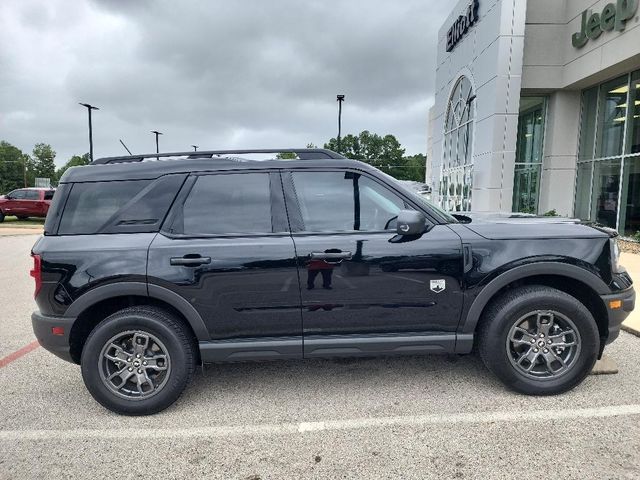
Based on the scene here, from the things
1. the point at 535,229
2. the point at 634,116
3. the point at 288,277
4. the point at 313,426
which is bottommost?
the point at 313,426

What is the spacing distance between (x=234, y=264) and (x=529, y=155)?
16.8 metres

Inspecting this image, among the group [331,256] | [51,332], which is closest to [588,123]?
[331,256]

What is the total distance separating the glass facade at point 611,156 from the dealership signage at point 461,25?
4.91 metres

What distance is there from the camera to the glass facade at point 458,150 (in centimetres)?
1714

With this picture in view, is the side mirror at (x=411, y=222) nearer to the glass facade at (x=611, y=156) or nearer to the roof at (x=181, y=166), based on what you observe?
the roof at (x=181, y=166)

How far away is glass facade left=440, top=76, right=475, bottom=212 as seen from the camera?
1714 centimetres

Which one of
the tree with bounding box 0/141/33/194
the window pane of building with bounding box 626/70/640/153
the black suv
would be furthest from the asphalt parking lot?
the tree with bounding box 0/141/33/194

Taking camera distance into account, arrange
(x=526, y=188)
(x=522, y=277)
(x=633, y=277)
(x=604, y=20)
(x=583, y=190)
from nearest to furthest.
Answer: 1. (x=522, y=277)
2. (x=633, y=277)
3. (x=604, y=20)
4. (x=583, y=190)
5. (x=526, y=188)

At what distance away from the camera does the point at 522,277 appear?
10.4ft

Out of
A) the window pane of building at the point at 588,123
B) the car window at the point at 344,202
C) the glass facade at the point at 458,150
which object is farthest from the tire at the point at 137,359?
the window pane of building at the point at 588,123

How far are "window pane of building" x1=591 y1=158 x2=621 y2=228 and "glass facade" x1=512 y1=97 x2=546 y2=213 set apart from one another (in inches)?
80.5

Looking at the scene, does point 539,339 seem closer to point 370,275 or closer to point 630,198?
point 370,275

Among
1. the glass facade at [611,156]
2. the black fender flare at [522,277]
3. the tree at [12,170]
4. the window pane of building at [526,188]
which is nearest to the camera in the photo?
the black fender flare at [522,277]

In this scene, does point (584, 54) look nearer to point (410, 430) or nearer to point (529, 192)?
point (529, 192)
